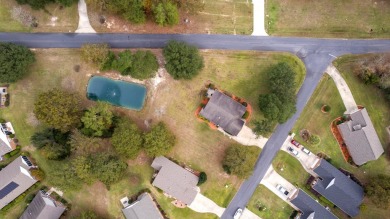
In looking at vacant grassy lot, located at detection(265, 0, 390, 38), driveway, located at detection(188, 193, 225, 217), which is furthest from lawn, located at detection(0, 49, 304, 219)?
vacant grassy lot, located at detection(265, 0, 390, 38)

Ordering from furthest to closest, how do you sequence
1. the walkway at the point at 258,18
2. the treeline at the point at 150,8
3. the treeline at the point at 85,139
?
the walkway at the point at 258,18, the treeline at the point at 150,8, the treeline at the point at 85,139

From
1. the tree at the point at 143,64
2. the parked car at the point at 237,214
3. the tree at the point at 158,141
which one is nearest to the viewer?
the tree at the point at 158,141

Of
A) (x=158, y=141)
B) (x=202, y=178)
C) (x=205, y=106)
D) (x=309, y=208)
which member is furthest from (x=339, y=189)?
(x=158, y=141)

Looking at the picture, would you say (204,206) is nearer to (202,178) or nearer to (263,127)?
(202,178)

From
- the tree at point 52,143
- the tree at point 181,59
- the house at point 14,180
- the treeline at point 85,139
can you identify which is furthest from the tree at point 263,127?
the house at point 14,180

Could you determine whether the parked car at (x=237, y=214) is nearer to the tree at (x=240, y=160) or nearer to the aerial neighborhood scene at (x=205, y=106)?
the aerial neighborhood scene at (x=205, y=106)

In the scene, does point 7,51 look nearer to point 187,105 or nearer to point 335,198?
point 187,105

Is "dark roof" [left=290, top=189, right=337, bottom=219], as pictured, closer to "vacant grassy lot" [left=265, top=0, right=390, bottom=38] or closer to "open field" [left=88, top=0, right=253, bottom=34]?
"vacant grassy lot" [left=265, top=0, right=390, bottom=38]
